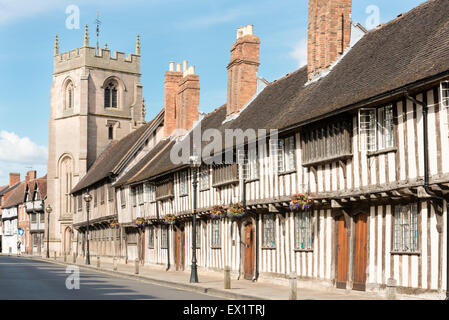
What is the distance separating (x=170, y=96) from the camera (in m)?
39.7

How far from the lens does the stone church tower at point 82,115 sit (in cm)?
6119

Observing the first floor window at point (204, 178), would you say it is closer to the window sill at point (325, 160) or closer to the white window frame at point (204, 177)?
the white window frame at point (204, 177)

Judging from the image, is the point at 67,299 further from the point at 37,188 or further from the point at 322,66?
the point at 37,188

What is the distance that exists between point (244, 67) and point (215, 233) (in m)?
6.90

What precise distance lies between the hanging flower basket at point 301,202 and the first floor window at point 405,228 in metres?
3.40

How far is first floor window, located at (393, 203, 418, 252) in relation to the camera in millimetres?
14695

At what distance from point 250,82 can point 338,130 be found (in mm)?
11162

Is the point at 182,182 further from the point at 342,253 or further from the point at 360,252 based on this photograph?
the point at 360,252

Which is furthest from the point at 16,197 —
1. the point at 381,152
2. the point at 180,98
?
the point at 381,152

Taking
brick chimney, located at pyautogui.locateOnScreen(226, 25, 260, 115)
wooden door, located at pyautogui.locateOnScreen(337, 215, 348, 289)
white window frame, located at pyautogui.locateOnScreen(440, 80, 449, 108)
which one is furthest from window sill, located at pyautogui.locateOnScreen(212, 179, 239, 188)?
white window frame, located at pyautogui.locateOnScreen(440, 80, 449, 108)

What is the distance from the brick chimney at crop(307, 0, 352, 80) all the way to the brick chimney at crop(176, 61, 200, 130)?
13.7 m

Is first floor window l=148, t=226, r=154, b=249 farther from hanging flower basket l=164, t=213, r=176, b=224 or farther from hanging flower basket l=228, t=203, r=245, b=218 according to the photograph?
hanging flower basket l=228, t=203, r=245, b=218

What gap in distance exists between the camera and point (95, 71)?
62.2 meters

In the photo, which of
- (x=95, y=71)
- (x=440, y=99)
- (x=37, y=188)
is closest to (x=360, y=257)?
(x=440, y=99)
